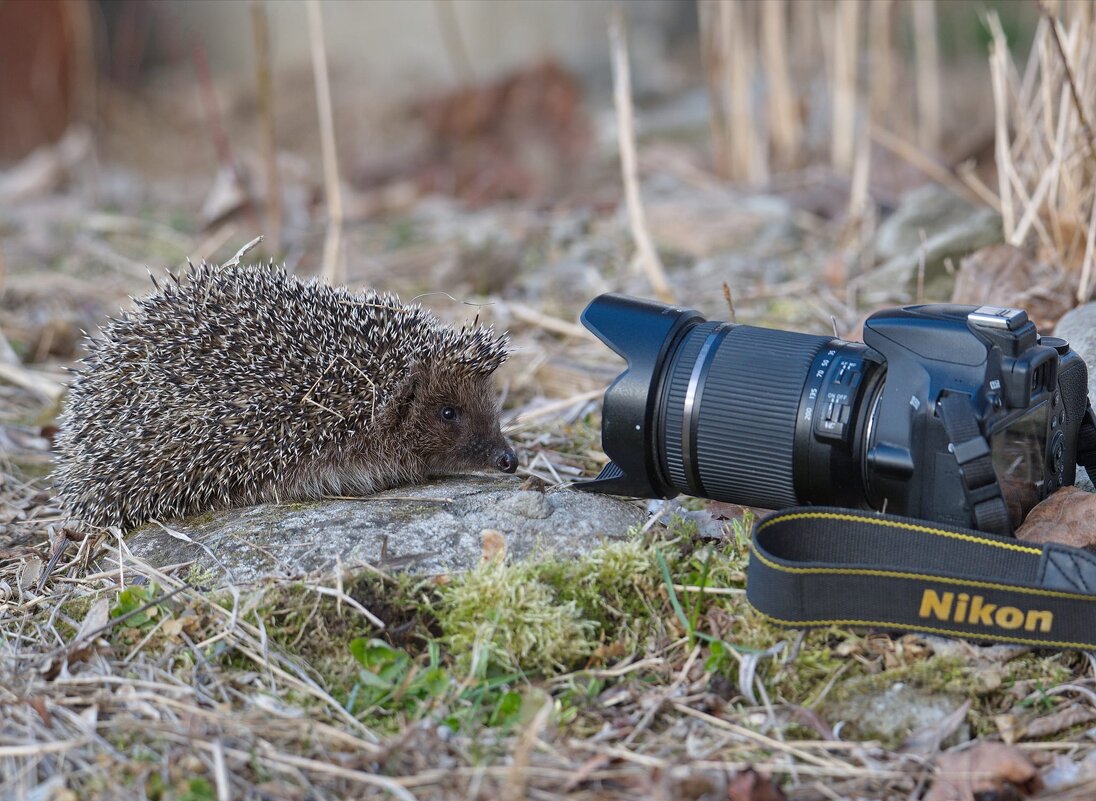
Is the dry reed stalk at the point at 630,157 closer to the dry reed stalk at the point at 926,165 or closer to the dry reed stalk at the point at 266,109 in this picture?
the dry reed stalk at the point at 926,165

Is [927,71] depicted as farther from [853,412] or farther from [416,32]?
[416,32]

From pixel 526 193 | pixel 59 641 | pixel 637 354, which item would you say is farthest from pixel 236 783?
pixel 526 193

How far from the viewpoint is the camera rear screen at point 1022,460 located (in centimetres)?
324

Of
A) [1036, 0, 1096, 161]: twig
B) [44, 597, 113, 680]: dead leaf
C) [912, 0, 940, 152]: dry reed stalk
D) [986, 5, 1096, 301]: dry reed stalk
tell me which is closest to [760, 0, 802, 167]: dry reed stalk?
[912, 0, 940, 152]: dry reed stalk

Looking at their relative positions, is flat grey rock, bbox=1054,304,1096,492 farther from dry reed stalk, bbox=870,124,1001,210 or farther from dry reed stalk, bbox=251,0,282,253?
dry reed stalk, bbox=251,0,282,253

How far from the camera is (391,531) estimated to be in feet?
12.5

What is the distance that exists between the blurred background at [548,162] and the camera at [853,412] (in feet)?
3.40

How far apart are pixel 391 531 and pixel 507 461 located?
791 millimetres

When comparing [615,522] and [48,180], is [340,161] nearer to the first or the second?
[48,180]

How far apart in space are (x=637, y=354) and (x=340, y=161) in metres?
10.5

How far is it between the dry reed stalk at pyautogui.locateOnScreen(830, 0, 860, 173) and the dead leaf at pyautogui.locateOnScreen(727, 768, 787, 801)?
25.1 feet

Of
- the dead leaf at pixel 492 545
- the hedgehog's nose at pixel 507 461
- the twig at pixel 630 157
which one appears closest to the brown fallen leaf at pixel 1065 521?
the dead leaf at pixel 492 545

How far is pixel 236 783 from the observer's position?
271 cm

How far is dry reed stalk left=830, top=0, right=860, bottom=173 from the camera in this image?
8.98 metres
